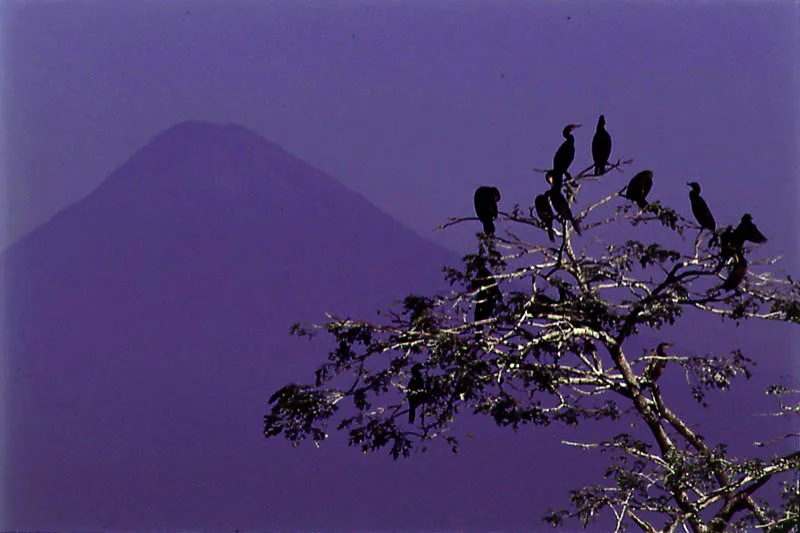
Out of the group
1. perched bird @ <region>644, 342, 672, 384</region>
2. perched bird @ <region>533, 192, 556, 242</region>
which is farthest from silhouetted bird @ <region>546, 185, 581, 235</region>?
perched bird @ <region>644, 342, 672, 384</region>

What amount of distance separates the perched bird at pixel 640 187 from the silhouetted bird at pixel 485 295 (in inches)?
29.2

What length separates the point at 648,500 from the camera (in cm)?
521

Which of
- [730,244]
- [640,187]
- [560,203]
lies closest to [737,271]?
[730,244]

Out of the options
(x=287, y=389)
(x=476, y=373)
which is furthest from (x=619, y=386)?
(x=287, y=389)

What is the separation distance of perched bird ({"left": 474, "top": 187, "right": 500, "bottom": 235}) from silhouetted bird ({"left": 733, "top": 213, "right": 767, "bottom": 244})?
1.12 metres

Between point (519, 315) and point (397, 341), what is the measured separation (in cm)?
58

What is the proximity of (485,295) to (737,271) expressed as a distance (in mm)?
1150

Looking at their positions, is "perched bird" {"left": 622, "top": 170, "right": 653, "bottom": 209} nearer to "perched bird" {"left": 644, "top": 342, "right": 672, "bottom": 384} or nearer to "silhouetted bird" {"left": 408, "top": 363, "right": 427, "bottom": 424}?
"perched bird" {"left": 644, "top": 342, "right": 672, "bottom": 384}

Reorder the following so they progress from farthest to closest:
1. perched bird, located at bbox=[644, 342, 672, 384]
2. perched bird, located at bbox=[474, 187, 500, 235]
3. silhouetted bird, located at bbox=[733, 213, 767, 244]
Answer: perched bird, located at bbox=[644, 342, 672, 384] → perched bird, located at bbox=[474, 187, 500, 235] → silhouetted bird, located at bbox=[733, 213, 767, 244]

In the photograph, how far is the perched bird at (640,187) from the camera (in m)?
4.88

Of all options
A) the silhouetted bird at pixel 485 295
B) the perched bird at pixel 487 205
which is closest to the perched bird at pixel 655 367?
the silhouetted bird at pixel 485 295

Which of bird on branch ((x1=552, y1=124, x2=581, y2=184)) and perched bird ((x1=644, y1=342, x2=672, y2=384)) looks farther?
perched bird ((x1=644, y1=342, x2=672, y2=384))

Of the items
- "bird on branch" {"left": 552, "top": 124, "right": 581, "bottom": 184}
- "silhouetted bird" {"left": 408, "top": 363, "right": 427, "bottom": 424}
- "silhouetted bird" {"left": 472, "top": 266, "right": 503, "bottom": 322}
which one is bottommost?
"silhouetted bird" {"left": 408, "top": 363, "right": 427, "bottom": 424}

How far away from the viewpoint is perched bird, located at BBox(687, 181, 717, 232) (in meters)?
4.90
